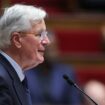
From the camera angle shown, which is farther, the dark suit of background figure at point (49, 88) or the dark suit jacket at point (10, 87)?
the dark suit of background figure at point (49, 88)

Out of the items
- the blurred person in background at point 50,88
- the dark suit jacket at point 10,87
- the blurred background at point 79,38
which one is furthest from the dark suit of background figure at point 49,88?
the dark suit jacket at point 10,87

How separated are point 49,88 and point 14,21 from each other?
3.47 meters

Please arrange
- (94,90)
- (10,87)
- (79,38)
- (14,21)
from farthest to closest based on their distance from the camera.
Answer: (79,38), (94,90), (14,21), (10,87)

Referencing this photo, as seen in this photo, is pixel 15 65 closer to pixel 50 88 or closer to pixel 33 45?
pixel 33 45

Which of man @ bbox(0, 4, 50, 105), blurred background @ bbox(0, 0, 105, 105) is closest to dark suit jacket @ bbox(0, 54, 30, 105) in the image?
man @ bbox(0, 4, 50, 105)

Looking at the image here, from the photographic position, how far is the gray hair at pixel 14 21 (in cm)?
339

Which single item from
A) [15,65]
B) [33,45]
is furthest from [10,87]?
[33,45]

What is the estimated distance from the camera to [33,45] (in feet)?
11.3

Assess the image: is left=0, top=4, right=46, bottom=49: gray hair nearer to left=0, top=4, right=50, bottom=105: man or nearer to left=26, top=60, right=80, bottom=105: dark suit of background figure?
left=0, top=4, right=50, bottom=105: man

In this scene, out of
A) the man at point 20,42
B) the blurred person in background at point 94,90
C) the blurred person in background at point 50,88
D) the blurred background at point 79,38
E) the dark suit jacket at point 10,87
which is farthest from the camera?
the blurred background at point 79,38

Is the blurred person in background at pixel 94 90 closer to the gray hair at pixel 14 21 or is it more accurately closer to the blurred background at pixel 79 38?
the blurred background at pixel 79 38

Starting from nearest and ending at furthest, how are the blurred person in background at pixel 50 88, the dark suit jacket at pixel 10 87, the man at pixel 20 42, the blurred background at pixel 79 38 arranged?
the dark suit jacket at pixel 10 87 < the man at pixel 20 42 < the blurred person in background at pixel 50 88 < the blurred background at pixel 79 38

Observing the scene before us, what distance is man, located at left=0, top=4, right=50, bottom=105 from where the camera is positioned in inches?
132

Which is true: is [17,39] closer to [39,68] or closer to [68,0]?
[39,68]
